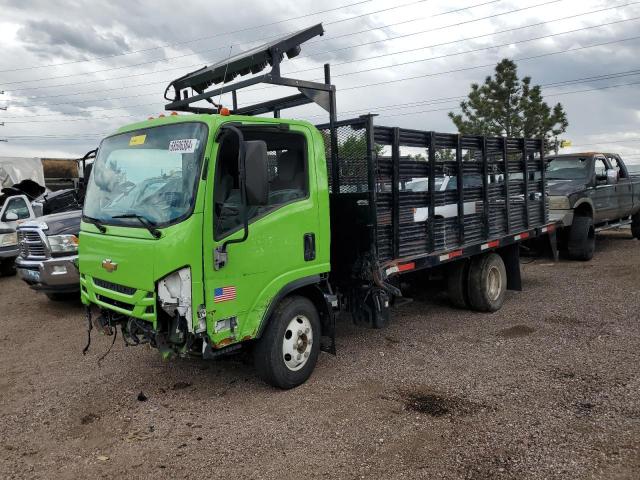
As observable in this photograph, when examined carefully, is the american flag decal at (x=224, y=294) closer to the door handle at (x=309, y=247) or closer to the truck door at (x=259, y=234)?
the truck door at (x=259, y=234)

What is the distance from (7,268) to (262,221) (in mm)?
9921

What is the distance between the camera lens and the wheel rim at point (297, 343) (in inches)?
178

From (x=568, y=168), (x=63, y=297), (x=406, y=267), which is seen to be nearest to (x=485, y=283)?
(x=406, y=267)

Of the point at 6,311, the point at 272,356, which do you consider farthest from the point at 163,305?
the point at 6,311

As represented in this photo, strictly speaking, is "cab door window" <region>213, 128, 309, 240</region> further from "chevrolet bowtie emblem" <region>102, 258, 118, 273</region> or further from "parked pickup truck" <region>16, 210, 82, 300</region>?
"parked pickup truck" <region>16, 210, 82, 300</region>

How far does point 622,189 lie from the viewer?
12.1 m

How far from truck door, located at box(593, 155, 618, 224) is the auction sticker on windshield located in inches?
382

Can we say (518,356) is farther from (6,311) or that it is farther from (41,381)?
(6,311)

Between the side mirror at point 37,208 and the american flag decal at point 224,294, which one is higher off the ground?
the side mirror at point 37,208

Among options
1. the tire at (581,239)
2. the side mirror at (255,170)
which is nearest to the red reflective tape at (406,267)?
Answer: the side mirror at (255,170)

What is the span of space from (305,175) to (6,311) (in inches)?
251

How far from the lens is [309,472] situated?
3.30 meters

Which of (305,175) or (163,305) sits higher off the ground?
(305,175)

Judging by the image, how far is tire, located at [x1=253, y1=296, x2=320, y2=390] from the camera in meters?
4.36
